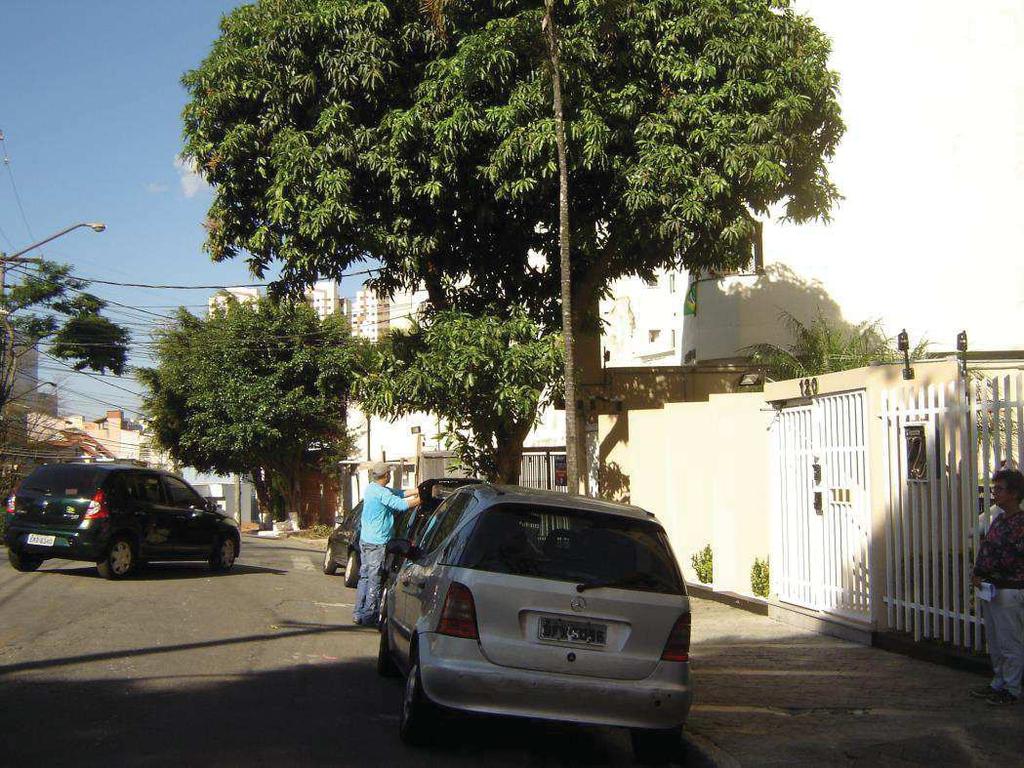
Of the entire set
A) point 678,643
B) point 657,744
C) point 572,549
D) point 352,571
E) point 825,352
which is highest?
point 825,352

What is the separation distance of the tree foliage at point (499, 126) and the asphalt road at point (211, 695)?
6.31 meters

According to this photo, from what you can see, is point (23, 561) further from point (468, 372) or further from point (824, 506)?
point (824, 506)

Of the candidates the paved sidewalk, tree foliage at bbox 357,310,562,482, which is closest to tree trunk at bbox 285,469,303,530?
tree foliage at bbox 357,310,562,482

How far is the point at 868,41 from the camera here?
21.0 meters

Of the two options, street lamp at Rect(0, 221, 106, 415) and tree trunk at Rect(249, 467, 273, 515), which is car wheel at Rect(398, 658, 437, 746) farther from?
tree trunk at Rect(249, 467, 273, 515)

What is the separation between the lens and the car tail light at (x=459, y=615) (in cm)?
600

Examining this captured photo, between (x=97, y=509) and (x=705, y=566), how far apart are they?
28.4 ft

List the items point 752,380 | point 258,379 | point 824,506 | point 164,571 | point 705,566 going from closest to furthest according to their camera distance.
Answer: point 824,506 → point 705,566 → point 164,571 → point 752,380 → point 258,379

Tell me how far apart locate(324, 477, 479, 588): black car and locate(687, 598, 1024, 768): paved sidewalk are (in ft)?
10.3

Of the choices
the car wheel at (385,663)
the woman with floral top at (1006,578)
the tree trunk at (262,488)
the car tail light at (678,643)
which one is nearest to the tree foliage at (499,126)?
the car wheel at (385,663)

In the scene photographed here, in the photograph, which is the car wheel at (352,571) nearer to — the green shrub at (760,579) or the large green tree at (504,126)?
the large green tree at (504,126)

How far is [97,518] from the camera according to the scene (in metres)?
14.6

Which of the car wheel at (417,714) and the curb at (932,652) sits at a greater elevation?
the car wheel at (417,714)

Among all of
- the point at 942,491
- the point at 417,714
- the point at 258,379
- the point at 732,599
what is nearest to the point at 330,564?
the point at 732,599
